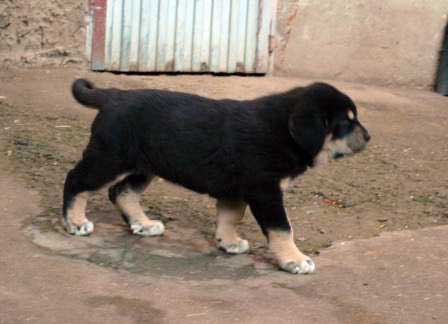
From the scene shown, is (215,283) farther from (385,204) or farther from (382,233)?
(385,204)

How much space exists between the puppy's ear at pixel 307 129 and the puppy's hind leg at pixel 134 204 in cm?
112

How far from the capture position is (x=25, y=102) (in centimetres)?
844

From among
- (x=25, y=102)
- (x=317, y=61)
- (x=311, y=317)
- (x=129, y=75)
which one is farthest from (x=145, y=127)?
(x=317, y=61)

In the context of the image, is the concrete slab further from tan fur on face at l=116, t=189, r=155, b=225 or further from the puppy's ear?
the puppy's ear

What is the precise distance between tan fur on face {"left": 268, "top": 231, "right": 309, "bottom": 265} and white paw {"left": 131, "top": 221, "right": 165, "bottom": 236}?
909mm

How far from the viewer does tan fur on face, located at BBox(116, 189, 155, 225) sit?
571cm

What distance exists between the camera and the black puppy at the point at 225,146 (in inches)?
201

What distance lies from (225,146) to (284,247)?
2.27 ft

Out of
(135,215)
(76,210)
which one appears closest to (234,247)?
(135,215)

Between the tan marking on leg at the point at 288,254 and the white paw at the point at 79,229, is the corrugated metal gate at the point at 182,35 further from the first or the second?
the tan marking on leg at the point at 288,254

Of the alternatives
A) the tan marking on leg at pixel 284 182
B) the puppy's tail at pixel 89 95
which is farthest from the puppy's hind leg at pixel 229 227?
the puppy's tail at pixel 89 95

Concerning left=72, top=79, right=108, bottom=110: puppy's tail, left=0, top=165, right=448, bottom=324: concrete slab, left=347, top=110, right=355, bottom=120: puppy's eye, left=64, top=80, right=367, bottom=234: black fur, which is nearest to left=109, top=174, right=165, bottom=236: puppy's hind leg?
left=64, top=80, right=367, bottom=234: black fur

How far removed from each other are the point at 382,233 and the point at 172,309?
2008 mm

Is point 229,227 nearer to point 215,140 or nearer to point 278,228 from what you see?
point 278,228
